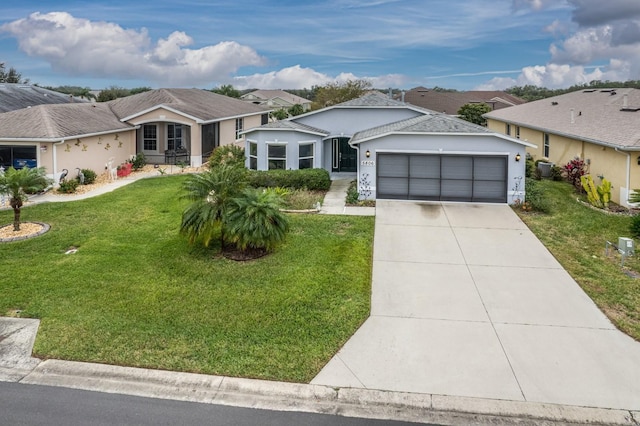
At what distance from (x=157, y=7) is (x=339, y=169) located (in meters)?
10.9

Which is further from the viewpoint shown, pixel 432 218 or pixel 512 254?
pixel 432 218

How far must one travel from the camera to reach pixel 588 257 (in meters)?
12.1

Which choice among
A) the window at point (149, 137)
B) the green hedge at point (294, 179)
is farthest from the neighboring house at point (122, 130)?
the green hedge at point (294, 179)

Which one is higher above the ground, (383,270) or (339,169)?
(339,169)

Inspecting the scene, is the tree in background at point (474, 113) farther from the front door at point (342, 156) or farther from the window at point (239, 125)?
the front door at point (342, 156)

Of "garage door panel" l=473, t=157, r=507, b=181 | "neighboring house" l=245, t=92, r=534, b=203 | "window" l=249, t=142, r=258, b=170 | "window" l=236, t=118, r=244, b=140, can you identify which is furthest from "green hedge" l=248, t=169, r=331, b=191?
"window" l=236, t=118, r=244, b=140

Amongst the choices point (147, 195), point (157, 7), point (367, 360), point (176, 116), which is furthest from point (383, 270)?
point (176, 116)

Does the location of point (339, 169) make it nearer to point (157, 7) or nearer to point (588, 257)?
point (157, 7)

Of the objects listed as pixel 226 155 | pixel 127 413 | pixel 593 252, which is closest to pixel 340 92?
pixel 226 155

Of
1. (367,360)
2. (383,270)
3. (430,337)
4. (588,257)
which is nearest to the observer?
(367,360)

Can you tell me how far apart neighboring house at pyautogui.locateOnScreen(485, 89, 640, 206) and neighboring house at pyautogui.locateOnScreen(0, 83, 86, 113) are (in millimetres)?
28453

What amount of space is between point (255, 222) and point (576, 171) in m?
15.2

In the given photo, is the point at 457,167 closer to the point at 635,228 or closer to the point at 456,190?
the point at 456,190

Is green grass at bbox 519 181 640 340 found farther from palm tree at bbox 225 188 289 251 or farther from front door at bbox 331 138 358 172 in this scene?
front door at bbox 331 138 358 172
